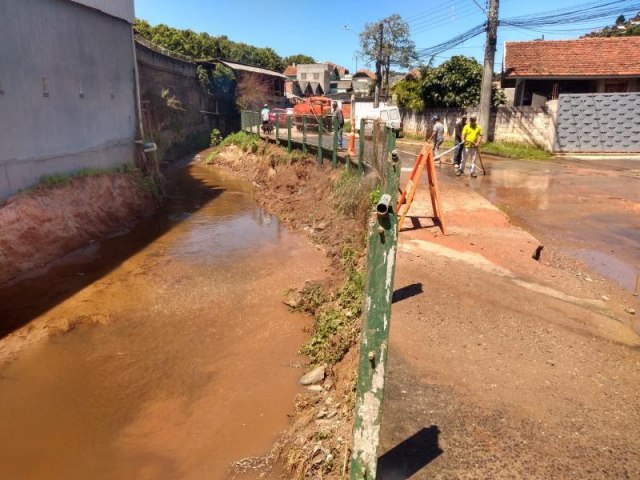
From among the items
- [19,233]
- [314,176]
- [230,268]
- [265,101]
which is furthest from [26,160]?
A: [265,101]

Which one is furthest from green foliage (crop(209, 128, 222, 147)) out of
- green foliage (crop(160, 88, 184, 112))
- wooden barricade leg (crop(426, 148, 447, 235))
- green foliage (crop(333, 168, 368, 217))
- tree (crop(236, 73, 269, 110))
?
wooden barricade leg (crop(426, 148, 447, 235))

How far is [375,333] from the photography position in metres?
2.85

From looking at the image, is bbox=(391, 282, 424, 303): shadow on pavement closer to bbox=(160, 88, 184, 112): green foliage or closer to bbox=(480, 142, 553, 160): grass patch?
bbox=(480, 142, 553, 160): grass patch

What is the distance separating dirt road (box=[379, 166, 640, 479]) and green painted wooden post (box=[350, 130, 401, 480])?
44cm

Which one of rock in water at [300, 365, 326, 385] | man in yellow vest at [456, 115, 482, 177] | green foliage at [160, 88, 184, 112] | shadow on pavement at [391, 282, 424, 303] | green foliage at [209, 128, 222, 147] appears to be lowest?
rock in water at [300, 365, 326, 385]

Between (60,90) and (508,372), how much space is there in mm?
11093

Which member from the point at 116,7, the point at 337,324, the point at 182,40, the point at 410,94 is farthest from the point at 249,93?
the point at 337,324

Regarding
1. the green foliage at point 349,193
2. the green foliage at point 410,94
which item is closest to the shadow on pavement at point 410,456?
the green foliage at point 349,193

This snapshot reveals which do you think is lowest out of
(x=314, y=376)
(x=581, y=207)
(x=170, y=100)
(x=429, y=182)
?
(x=314, y=376)

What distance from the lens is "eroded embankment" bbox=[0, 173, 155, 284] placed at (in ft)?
29.6

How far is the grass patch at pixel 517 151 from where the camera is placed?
19734 mm

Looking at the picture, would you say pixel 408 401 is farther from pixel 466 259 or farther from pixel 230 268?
pixel 230 268

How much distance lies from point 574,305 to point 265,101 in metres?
37.0

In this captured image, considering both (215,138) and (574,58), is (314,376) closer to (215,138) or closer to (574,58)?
(574,58)
